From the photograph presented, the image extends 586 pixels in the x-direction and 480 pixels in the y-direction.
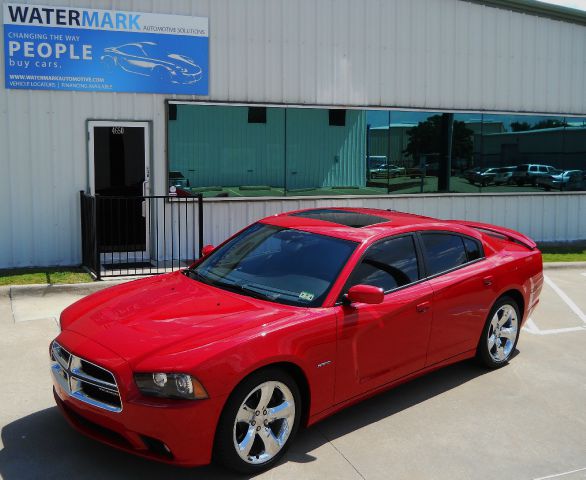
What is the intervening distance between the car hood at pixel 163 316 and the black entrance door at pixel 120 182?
574 centimetres

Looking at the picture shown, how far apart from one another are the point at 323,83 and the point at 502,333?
702cm

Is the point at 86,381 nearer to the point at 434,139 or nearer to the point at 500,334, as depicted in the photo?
the point at 500,334

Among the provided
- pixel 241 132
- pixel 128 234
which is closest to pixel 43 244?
pixel 128 234

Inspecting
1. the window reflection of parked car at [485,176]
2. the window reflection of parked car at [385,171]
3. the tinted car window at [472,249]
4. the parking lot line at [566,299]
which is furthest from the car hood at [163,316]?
the window reflection of parked car at [485,176]

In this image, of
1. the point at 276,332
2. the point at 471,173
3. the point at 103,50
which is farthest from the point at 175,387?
the point at 471,173

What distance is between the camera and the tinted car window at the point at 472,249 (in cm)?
605

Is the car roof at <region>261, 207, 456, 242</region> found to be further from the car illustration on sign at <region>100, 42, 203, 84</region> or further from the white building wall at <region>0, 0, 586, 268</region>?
the car illustration on sign at <region>100, 42, 203, 84</region>

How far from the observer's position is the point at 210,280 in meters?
5.27

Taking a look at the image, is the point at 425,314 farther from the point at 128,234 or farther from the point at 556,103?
the point at 556,103

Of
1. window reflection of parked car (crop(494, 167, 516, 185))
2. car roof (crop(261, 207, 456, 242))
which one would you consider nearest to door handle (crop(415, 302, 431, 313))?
car roof (crop(261, 207, 456, 242))

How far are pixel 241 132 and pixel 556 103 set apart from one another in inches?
284

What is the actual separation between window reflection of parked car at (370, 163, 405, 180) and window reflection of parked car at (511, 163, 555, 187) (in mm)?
2835

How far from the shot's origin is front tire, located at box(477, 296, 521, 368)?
6.07 m

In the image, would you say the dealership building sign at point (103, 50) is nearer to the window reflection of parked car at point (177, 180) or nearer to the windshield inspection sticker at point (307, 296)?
the window reflection of parked car at point (177, 180)
